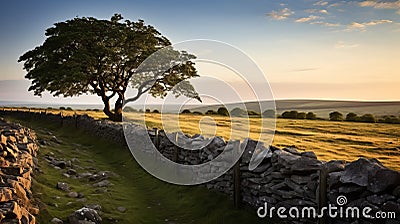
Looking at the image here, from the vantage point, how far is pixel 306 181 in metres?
7.70

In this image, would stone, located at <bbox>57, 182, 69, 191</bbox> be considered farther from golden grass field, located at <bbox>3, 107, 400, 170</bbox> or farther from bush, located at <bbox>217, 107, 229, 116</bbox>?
bush, located at <bbox>217, 107, 229, 116</bbox>

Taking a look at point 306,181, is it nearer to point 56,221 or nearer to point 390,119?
point 56,221

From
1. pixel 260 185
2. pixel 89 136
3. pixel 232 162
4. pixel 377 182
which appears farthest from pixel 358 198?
pixel 89 136

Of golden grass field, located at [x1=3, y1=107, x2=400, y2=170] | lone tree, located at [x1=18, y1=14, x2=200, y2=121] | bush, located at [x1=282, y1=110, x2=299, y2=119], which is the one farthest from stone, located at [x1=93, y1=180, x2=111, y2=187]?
bush, located at [x1=282, y1=110, x2=299, y2=119]

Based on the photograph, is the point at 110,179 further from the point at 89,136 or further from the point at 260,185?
the point at 89,136

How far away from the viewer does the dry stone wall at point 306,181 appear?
6148mm

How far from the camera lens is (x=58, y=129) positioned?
28.2 m

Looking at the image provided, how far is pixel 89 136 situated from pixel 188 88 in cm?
1147

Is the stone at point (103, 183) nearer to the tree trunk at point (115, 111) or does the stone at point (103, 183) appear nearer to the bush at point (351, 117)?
the tree trunk at point (115, 111)

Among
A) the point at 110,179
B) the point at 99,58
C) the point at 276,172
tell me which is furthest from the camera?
the point at 99,58

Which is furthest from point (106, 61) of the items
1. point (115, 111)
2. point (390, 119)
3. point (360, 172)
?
point (360, 172)

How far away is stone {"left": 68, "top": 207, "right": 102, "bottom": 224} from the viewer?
793 centimetres

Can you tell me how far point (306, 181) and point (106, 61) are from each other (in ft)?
87.5

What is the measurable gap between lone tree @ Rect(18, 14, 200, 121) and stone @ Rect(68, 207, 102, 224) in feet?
73.5
